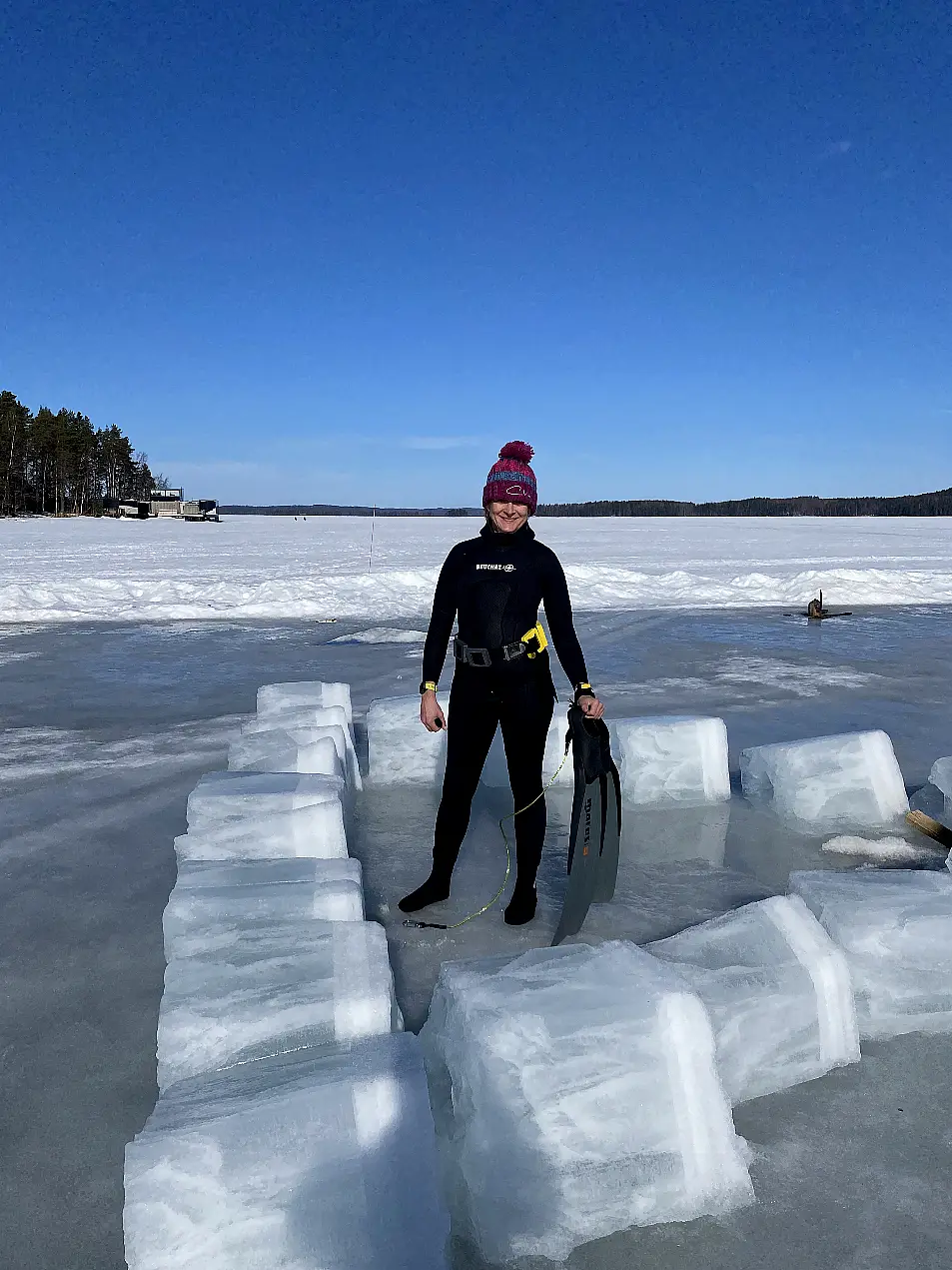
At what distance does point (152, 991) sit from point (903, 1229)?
83.7 inches

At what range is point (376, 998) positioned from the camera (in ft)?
6.46

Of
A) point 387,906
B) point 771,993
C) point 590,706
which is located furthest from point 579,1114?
point 387,906

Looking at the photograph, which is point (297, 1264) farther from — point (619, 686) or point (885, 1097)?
point (619, 686)

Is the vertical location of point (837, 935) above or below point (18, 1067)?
above

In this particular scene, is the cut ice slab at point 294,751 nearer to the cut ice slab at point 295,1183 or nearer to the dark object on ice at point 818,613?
the cut ice slab at point 295,1183

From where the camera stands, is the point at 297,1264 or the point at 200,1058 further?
the point at 200,1058

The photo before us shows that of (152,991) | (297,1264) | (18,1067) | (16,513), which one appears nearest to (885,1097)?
(297,1264)

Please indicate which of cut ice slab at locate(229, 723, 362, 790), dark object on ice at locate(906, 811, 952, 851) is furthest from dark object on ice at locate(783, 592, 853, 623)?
cut ice slab at locate(229, 723, 362, 790)

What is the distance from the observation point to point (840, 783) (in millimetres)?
4141

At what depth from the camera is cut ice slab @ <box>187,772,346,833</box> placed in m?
3.06

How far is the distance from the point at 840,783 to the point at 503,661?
82.5 inches

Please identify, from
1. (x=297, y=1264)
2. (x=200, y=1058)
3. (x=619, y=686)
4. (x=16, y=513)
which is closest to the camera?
(x=297, y=1264)

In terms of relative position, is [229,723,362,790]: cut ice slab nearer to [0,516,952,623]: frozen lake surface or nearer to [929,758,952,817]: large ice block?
[929,758,952,817]: large ice block

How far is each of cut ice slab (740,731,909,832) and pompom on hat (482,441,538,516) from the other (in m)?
2.11
